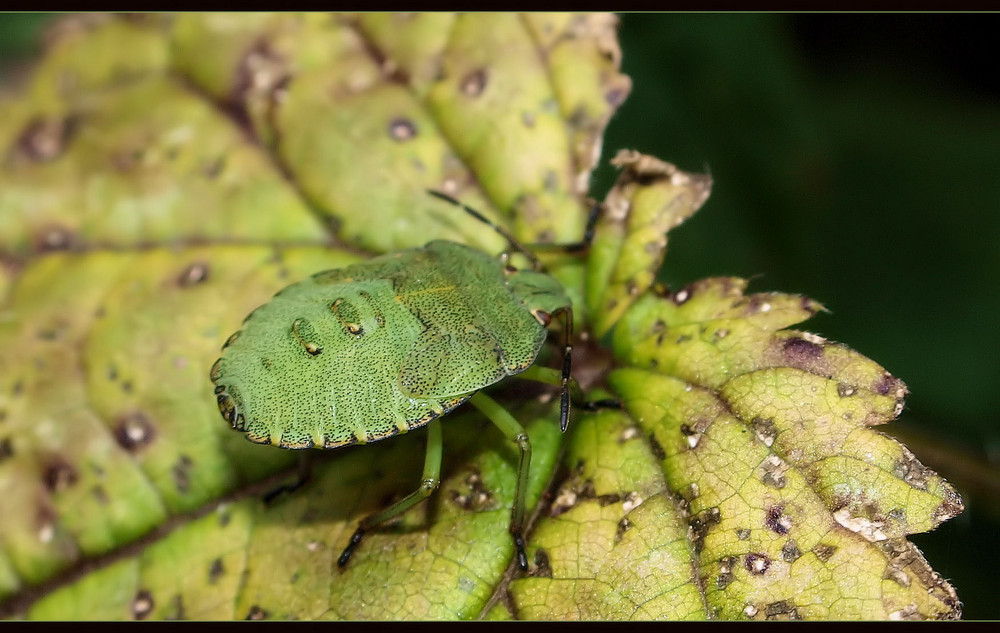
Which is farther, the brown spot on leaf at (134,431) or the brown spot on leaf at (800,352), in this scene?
the brown spot on leaf at (134,431)

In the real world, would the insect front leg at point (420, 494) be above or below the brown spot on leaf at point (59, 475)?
above

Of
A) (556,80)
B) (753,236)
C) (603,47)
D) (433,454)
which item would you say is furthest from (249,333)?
(753,236)

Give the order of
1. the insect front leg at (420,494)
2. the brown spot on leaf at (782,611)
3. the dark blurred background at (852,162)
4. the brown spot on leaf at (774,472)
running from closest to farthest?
the brown spot on leaf at (782,611)
the brown spot on leaf at (774,472)
the insect front leg at (420,494)
the dark blurred background at (852,162)

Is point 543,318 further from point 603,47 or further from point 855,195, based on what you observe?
point 855,195

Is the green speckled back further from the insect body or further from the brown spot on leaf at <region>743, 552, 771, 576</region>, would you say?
the brown spot on leaf at <region>743, 552, 771, 576</region>

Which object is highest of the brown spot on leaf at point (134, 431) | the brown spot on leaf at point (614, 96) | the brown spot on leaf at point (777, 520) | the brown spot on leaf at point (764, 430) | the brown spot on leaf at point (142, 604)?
the brown spot on leaf at point (614, 96)

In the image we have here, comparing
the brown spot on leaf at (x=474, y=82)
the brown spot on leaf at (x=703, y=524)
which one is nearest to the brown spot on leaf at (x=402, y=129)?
the brown spot on leaf at (x=474, y=82)

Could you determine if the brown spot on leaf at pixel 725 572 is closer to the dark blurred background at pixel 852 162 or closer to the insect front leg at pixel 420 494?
the insect front leg at pixel 420 494

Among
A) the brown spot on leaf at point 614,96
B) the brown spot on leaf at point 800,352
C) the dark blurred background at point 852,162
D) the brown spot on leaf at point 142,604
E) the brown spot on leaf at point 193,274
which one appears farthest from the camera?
the dark blurred background at point 852,162

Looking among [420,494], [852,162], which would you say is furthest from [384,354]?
[852,162]
